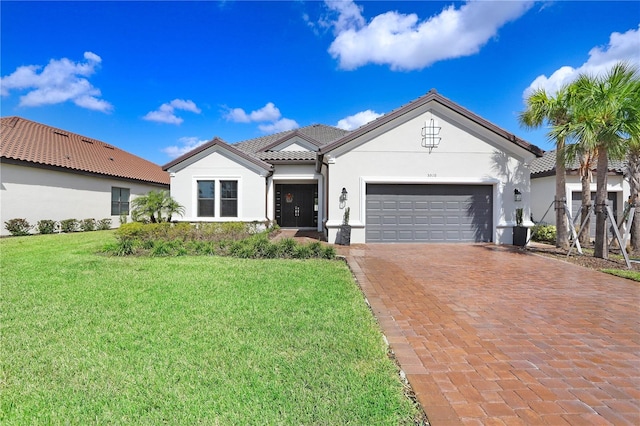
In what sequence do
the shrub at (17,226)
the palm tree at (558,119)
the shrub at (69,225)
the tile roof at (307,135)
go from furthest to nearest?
the tile roof at (307,135)
the shrub at (69,225)
the shrub at (17,226)
the palm tree at (558,119)

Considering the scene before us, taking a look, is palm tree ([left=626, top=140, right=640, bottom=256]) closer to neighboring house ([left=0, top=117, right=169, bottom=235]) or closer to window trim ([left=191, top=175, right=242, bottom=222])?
window trim ([left=191, top=175, right=242, bottom=222])

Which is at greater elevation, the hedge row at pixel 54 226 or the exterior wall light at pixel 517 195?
the exterior wall light at pixel 517 195

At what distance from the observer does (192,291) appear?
593cm

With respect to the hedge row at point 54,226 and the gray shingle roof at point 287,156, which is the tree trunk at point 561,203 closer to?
the gray shingle roof at point 287,156

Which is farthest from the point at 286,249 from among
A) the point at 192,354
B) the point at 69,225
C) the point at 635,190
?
the point at 69,225

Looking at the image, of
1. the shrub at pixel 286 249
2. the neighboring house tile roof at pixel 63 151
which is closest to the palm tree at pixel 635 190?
the shrub at pixel 286 249

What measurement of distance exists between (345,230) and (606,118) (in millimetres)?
9301

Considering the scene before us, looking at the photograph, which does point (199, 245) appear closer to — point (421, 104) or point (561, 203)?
point (421, 104)

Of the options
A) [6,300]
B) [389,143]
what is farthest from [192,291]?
[389,143]

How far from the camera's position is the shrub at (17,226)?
14.3 metres

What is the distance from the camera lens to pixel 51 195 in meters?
16.3

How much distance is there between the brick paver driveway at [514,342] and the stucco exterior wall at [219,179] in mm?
9503

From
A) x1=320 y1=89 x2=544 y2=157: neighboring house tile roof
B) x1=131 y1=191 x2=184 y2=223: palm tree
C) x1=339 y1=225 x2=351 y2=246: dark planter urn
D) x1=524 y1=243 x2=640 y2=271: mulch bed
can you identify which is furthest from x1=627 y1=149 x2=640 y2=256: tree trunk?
x1=131 y1=191 x2=184 y2=223: palm tree

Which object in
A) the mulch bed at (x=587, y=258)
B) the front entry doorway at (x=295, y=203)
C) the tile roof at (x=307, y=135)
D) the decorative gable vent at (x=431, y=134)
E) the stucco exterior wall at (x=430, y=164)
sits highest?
the tile roof at (x=307, y=135)
